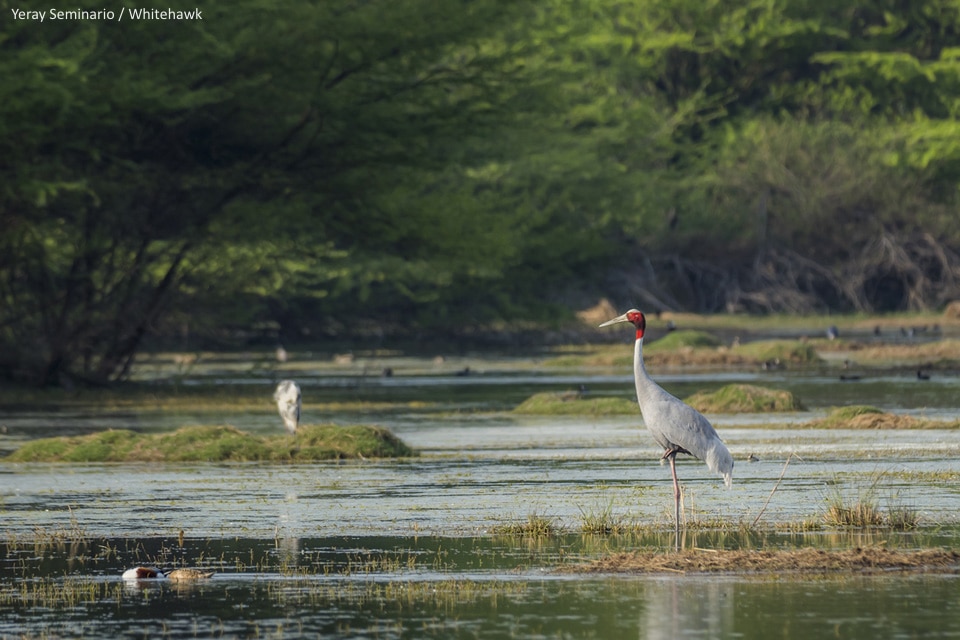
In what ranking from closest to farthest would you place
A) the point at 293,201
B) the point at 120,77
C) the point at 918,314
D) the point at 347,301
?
the point at 120,77, the point at 293,201, the point at 347,301, the point at 918,314

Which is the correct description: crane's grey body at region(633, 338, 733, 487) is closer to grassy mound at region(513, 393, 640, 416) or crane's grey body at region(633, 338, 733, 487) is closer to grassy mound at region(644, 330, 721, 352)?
grassy mound at region(513, 393, 640, 416)

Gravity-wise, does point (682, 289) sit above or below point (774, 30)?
below

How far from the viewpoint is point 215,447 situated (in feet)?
79.3

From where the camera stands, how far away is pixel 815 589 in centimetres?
1266

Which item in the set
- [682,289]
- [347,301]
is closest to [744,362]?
[347,301]

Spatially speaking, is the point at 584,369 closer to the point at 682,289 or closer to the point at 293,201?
the point at 293,201

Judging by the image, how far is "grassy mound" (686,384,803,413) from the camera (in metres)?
31.1

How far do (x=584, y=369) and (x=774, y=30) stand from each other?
39.8 metres

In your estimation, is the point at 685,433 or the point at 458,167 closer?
the point at 685,433

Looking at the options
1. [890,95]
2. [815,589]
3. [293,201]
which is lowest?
[815,589]

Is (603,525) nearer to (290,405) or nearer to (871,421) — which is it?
(290,405)

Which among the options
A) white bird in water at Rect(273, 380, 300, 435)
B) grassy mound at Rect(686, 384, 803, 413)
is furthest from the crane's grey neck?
grassy mound at Rect(686, 384, 803, 413)

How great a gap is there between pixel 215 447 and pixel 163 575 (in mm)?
10541

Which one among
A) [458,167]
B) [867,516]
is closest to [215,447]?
[867,516]
